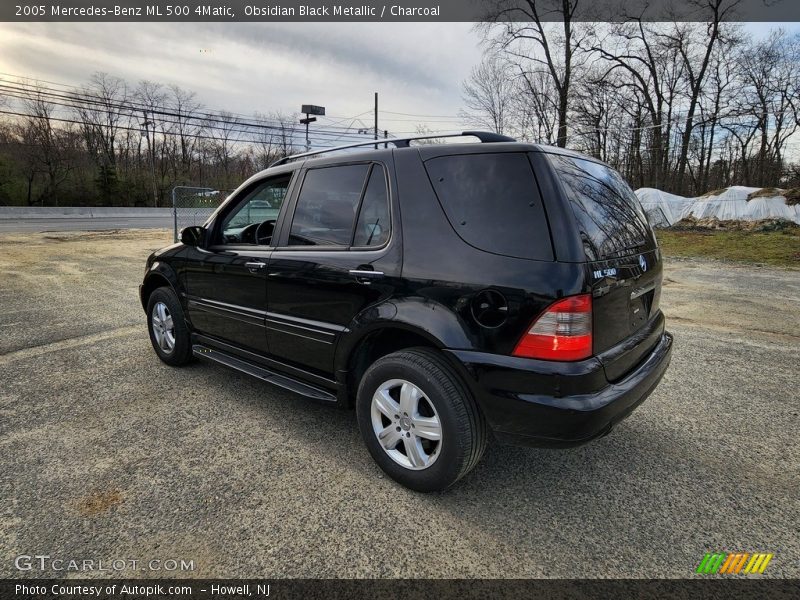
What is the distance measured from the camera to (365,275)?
2541 mm

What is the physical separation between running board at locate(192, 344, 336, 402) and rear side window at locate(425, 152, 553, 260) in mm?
1381

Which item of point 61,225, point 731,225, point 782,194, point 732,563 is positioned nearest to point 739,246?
point 731,225

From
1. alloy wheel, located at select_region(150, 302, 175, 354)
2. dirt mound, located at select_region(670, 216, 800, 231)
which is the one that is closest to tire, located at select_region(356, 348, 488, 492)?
alloy wheel, located at select_region(150, 302, 175, 354)

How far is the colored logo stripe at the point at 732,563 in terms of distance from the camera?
6.29 feet

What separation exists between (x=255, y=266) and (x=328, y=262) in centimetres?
76

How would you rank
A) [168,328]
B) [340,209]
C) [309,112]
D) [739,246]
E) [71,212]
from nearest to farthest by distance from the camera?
[340,209] < [168,328] < [739,246] < [71,212] < [309,112]

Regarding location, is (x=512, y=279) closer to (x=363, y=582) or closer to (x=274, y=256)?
(x=363, y=582)

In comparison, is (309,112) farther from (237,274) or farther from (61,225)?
(237,274)

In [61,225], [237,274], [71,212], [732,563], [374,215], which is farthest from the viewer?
[71,212]

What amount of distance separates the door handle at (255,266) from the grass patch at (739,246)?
13.0m

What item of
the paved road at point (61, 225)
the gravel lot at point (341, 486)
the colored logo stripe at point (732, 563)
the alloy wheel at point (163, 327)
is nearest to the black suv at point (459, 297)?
the gravel lot at point (341, 486)

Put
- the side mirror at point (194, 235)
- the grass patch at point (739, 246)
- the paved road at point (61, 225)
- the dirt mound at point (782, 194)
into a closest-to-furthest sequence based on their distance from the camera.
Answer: the side mirror at point (194, 235) < the grass patch at point (739, 246) < the dirt mound at point (782, 194) < the paved road at point (61, 225)

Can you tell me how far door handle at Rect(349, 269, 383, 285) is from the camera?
2496 millimetres

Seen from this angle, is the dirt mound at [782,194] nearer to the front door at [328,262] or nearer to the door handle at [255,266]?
the front door at [328,262]
